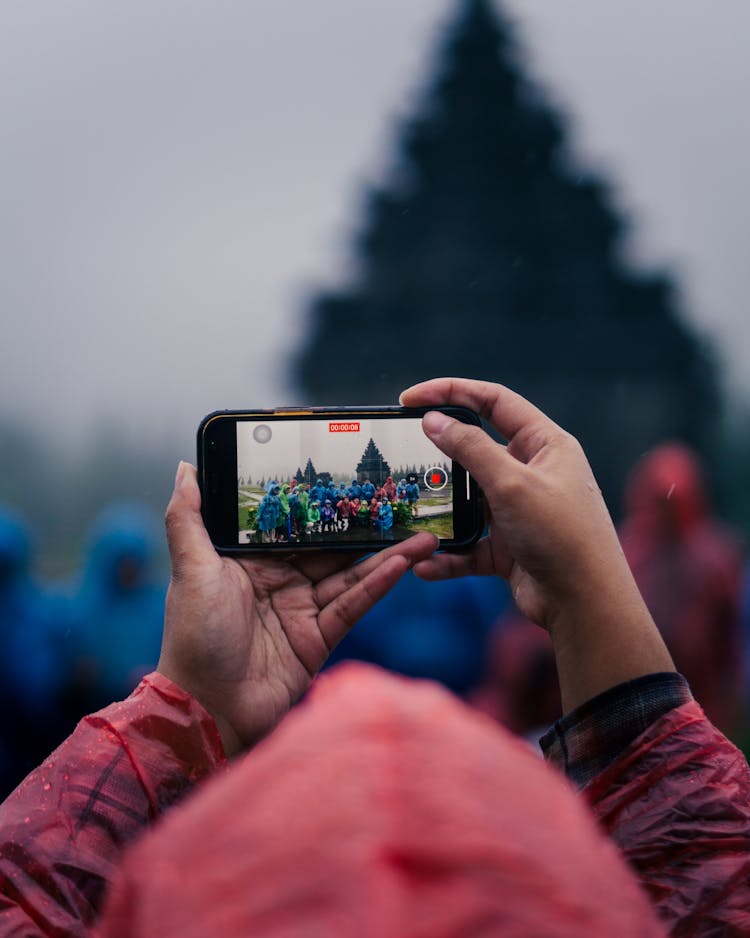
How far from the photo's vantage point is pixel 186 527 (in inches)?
31.3

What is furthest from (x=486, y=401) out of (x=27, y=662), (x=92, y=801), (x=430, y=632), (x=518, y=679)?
(x=27, y=662)

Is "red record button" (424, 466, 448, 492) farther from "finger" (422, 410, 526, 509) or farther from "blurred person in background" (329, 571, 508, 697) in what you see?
"blurred person in background" (329, 571, 508, 697)

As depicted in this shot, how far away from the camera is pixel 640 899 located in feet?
0.78

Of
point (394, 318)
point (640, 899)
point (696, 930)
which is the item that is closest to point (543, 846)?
point (640, 899)

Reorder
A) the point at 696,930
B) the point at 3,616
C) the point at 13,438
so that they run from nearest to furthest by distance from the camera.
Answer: the point at 696,930
the point at 3,616
the point at 13,438

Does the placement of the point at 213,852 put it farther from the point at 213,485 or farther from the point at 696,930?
the point at 213,485

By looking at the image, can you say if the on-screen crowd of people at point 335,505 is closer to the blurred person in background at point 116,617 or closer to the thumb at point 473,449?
the thumb at point 473,449

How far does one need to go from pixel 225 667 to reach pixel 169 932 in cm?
53

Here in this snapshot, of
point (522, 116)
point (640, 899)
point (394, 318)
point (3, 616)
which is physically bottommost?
point (3, 616)

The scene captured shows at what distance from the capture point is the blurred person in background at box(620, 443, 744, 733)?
5.37 ft

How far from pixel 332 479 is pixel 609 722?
42 centimetres

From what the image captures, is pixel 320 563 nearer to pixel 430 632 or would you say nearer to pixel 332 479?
pixel 332 479

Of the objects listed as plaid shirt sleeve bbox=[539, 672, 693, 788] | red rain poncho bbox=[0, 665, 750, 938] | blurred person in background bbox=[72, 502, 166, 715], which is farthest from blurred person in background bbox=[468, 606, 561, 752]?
red rain poncho bbox=[0, 665, 750, 938]

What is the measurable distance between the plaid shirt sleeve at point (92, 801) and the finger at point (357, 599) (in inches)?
8.4
